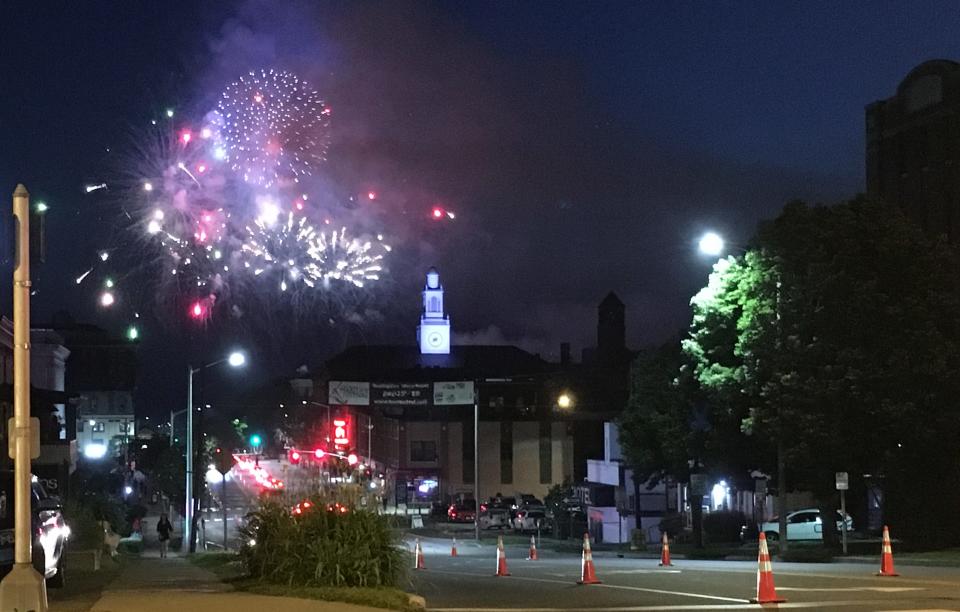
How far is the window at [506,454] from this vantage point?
104 meters

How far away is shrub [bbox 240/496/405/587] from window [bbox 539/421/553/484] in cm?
8732

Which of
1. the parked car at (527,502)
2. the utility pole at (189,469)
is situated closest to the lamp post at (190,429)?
the utility pole at (189,469)

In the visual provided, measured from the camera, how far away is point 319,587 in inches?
642

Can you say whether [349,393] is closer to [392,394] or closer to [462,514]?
[392,394]

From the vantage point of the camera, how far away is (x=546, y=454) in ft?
343

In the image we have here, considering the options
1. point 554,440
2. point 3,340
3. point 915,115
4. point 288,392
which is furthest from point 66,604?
point 554,440

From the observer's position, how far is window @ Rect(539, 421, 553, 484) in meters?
104

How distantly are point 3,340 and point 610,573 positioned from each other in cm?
2563

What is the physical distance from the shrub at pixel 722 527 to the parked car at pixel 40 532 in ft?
138

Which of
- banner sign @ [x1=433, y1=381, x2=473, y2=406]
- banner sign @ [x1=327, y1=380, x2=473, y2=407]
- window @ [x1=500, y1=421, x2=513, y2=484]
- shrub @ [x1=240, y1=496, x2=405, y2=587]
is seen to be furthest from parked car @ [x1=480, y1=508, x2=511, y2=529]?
shrub @ [x1=240, y1=496, x2=405, y2=587]

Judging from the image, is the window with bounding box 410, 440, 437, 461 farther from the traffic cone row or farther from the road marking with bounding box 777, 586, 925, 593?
the road marking with bounding box 777, 586, 925, 593

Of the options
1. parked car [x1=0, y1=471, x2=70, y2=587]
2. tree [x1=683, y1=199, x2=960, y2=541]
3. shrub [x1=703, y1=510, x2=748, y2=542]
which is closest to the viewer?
parked car [x1=0, y1=471, x2=70, y2=587]

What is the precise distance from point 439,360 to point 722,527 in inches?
2605

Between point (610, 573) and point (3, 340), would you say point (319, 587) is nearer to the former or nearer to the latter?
point (610, 573)
